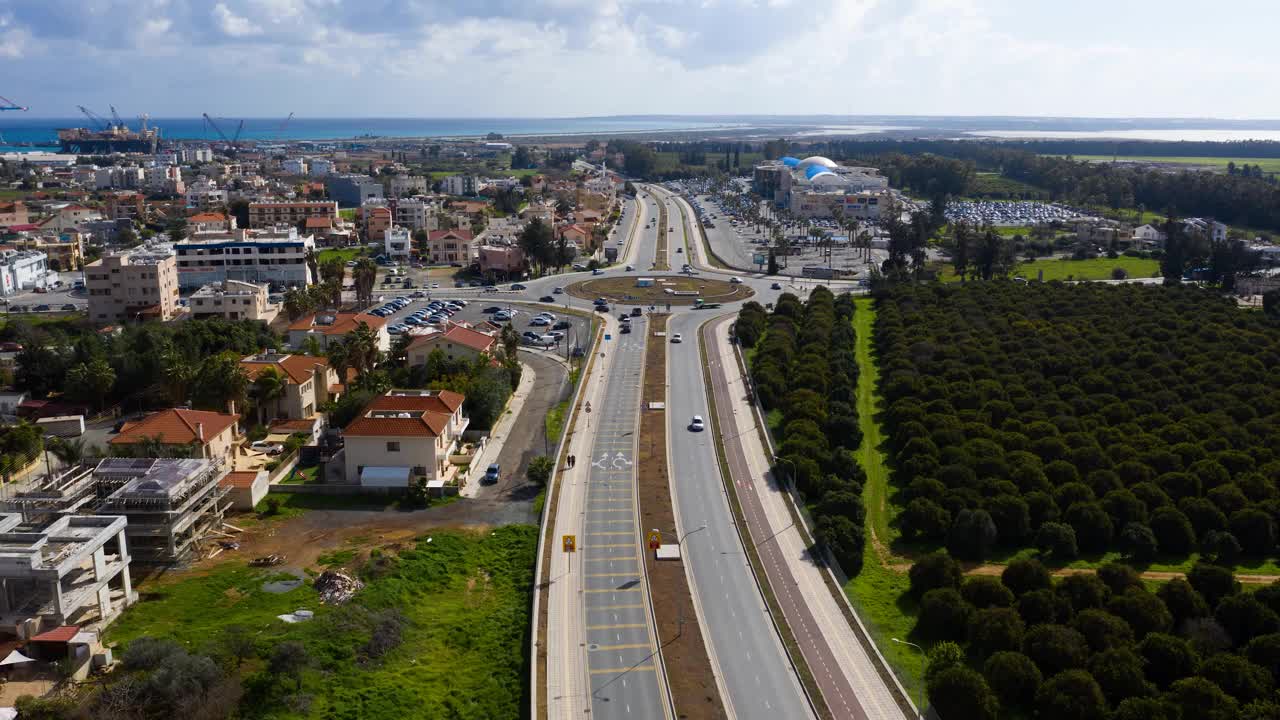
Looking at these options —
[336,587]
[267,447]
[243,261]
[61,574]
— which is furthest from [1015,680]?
[243,261]

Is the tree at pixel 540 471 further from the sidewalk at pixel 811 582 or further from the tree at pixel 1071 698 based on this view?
the tree at pixel 1071 698

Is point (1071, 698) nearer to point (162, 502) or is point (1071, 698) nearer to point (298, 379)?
point (162, 502)

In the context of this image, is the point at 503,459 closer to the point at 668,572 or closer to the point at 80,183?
the point at 668,572

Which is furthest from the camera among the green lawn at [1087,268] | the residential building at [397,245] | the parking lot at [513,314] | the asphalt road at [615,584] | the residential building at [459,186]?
the residential building at [459,186]

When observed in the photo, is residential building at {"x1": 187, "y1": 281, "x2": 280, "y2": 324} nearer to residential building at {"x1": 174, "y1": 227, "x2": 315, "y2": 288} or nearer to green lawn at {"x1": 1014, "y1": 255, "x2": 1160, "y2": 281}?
Answer: residential building at {"x1": 174, "y1": 227, "x2": 315, "y2": 288}

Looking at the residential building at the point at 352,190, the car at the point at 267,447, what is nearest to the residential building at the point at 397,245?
the residential building at the point at 352,190

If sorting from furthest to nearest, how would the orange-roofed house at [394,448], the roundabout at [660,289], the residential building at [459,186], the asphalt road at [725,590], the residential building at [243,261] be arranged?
the residential building at [459,186], the roundabout at [660,289], the residential building at [243,261], the orange-roofed house at [394,448], the asphalt road at [725,590]
